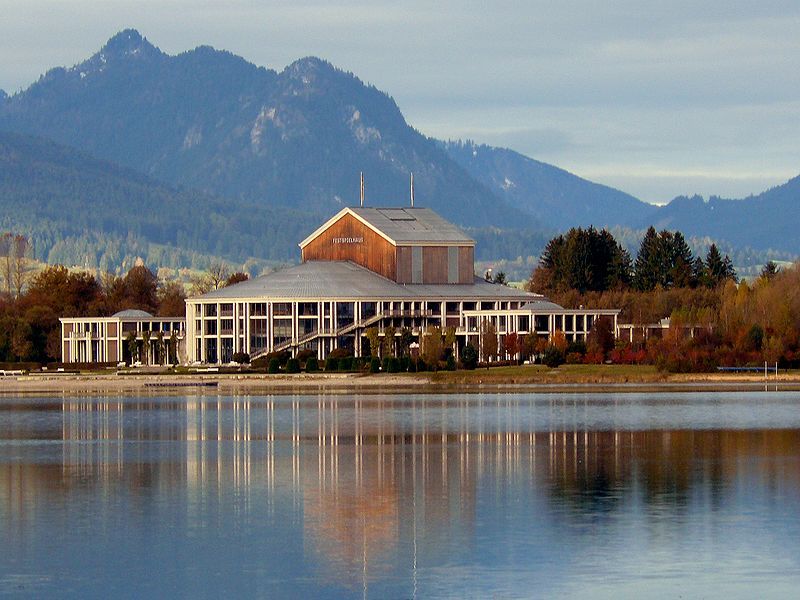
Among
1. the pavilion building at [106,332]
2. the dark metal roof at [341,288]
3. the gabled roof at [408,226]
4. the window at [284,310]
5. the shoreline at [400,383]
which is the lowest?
the shoreline at [400,383]

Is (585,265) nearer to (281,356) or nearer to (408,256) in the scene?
(408,256)

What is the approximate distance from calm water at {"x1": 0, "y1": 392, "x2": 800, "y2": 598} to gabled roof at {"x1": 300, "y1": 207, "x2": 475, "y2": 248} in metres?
90.4

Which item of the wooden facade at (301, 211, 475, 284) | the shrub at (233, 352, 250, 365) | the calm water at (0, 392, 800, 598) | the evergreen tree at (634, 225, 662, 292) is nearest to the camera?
the calm water at (0, 392, 800, 598)

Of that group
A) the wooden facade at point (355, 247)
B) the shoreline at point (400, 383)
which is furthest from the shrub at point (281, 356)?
the wooden facade at point (355, 247)

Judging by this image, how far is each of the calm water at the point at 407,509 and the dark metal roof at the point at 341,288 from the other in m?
79.7

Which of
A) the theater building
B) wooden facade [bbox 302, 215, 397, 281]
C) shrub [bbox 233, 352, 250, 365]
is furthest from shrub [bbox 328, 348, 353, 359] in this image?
wooden facade [bbox 302, 215, 397, 281]

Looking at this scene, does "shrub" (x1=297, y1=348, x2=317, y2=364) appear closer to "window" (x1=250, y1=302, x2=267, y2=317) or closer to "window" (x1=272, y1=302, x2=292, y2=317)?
"window" (x1=272, y1=302, x2=292, y2=317)

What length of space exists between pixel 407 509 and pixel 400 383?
275 ft

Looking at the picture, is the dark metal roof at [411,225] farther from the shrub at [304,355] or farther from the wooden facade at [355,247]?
the shrub at [304,355]

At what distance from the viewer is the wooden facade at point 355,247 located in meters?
163

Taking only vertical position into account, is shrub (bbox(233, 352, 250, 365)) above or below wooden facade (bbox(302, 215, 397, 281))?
below

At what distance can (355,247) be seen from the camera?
168000 millimetres

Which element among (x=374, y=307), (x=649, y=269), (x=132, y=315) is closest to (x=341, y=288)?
(x=374, y=307)

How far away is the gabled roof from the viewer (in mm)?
163125
